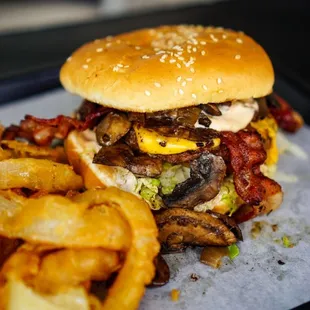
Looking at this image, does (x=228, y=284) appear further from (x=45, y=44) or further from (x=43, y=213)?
(x=45, y=44)

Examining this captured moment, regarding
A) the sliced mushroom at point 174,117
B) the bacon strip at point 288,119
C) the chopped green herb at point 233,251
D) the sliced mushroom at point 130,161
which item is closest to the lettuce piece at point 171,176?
the sliced mushroom at point 130,161

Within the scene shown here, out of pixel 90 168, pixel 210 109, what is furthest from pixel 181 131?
pixel 90 168

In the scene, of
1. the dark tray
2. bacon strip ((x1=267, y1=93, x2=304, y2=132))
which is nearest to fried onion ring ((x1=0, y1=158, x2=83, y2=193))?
the dark tray

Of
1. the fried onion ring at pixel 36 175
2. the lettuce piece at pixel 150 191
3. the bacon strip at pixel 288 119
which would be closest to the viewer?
the fried onion ring at pixel 36 175

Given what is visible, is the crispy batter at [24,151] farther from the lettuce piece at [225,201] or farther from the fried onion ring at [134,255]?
the lettuce piece at [225,201]

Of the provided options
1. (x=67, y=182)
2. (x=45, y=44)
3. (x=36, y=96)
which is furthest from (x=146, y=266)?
(x=45, y=44)

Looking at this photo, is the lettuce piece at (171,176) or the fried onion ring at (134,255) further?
the lettuce piece at (171,176)

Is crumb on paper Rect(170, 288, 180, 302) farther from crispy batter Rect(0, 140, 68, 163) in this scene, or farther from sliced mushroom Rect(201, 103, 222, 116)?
crispy batter Rect(0, 140, 68, 163)
